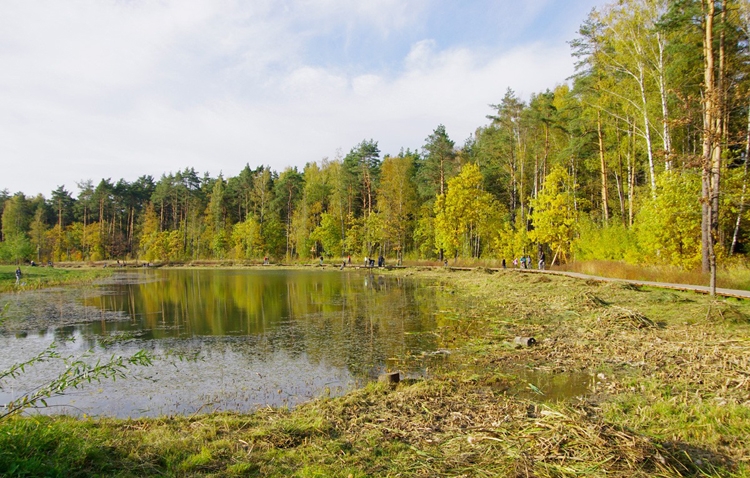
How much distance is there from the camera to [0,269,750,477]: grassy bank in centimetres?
468

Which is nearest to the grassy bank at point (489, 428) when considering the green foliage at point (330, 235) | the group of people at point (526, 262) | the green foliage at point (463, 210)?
the group of people at point (526, 262)

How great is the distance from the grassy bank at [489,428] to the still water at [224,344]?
1.65 meters

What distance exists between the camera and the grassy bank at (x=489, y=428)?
15.4ft

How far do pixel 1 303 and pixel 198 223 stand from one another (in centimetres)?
6237


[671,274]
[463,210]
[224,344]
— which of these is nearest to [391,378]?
[224,344]

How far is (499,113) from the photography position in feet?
146

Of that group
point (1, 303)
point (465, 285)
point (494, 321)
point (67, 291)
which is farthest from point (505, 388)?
point (67, 291)

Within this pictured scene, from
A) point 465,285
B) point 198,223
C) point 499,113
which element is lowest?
point 465,285

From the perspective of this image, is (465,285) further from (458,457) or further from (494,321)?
(458,457)

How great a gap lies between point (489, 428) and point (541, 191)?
111 ft

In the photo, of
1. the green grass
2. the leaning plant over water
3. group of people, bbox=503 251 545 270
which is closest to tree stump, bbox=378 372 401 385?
the leaning plant over water

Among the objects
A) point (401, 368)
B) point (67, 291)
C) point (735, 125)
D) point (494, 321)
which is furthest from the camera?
point (67, 291)

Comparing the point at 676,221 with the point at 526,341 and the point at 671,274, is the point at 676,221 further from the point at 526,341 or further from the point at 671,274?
the point at 526,341

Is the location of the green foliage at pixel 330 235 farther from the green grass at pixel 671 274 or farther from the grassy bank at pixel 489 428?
the grassy bank at pixel 489 428
